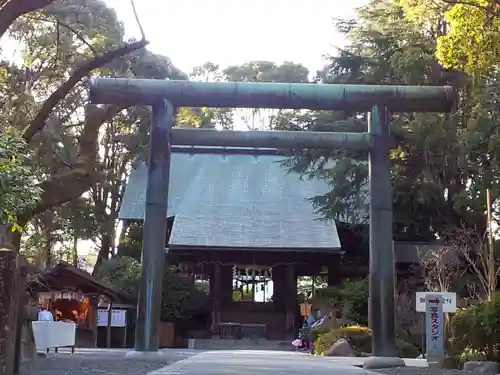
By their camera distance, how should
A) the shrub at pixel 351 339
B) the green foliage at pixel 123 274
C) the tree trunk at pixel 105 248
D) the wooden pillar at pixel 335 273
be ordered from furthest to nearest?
the tree trunk at pixel 105 248, the wooden pillar at pixel 335 273, the green foliage at pixel 123 274, the shrub at pixel 351 339

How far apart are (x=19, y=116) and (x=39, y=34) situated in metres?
1.97

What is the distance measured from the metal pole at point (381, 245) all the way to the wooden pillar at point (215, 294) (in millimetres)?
14440

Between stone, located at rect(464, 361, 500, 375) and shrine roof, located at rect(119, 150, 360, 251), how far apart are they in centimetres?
1322

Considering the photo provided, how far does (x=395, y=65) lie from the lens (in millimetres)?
20719

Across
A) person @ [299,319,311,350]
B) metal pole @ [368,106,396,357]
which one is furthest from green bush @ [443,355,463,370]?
person @ [299,319,311,350]

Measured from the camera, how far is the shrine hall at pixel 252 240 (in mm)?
24641

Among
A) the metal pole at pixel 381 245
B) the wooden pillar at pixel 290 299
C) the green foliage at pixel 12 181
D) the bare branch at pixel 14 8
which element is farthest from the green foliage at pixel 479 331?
the wooden pillar at pixel 290 299

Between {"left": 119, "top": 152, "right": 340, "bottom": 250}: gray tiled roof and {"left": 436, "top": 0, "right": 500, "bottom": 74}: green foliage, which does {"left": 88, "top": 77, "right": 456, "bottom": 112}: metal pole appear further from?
{"left": 119, "top": 152, "right": 340, "bottom": 250}: gray tiled roof

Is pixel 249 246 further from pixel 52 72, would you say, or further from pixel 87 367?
pixel 87 367

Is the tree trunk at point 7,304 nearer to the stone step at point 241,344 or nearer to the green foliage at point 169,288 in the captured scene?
the stone step at point 241,344


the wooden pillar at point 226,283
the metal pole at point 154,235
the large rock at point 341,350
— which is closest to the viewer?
the metal pole at point 154,235

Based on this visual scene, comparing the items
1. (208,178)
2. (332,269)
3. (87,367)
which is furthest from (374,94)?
(208,178)

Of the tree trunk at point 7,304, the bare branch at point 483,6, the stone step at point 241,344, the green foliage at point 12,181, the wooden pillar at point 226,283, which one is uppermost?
the bare branch at point 483,6

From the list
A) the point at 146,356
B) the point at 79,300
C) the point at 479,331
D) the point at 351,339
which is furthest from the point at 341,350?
the point at 79,300
